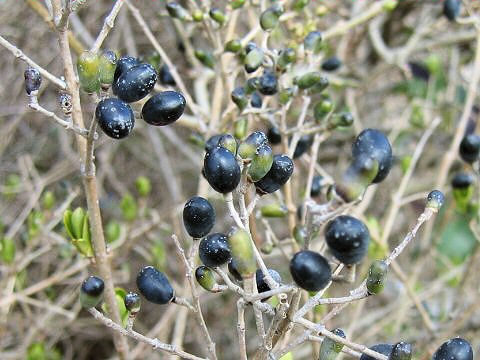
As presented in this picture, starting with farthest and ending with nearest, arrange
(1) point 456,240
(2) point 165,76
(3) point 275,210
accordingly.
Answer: (1) point 456,240 < (2) point 165,76 < (3) point 275,210

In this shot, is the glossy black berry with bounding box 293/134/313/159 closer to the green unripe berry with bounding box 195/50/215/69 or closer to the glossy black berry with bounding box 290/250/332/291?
the green unripe berry with bounding box 195/50/215/69

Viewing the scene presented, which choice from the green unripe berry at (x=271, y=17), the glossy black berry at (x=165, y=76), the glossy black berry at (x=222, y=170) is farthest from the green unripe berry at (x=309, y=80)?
the glossy black berry at (x=222, y=170)

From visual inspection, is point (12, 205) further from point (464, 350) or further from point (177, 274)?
point (464, 350)

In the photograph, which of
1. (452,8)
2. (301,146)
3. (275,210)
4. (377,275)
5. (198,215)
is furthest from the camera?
(452,8)

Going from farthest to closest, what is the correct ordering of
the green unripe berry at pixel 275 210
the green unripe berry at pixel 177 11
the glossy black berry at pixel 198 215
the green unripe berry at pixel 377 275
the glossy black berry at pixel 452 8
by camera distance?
the glossy black berry at pixel 452 8
the green unripe berry at pixel 177 11
the green unripe berry at pixel 275 210
the glossy black berry at pixel 198 215
the green unripe berry at pixel 377 275

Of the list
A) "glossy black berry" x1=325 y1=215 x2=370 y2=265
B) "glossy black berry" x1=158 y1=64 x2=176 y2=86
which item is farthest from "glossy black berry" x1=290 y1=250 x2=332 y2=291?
"glossy black berry" x1=158 y1=64 x2=176 y2=86

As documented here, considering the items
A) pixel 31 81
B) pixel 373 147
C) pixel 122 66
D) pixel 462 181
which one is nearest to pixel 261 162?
pixel 373 147

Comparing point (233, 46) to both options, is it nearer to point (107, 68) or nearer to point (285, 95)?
point (285, 95)

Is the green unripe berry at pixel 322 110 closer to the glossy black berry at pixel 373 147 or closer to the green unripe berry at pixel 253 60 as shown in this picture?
the green unripe berry at pixel 253 60
